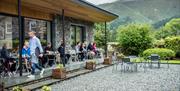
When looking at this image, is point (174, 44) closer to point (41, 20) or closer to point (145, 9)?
point (41, 20)

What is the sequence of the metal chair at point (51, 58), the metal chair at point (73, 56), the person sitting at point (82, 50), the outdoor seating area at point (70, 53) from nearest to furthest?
the outdoor seating area at point (70, 53) < the metal chair at point (51, 58) < the metal chair at point (73, 56) < the person sitting at point (82, 50)

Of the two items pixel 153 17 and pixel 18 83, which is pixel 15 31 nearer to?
pixel 18 83

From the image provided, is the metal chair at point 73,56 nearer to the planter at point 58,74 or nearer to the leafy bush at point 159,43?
the planter at point 58,74

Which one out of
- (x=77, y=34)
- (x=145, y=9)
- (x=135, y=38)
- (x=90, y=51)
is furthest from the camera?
(x=145, y=9)

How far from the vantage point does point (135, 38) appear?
24.3 meters

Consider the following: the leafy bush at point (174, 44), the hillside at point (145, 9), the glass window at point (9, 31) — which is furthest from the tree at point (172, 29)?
the glass window at point (9, 31)

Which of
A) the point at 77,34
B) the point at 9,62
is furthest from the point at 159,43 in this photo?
the point at 9,62

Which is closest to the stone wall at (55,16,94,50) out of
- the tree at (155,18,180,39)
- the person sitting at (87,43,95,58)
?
the person sitting at (87,43,95,58)

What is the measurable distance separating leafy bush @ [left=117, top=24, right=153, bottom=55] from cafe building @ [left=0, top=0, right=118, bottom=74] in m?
7.45

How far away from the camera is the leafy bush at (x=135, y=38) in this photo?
79.8 feet

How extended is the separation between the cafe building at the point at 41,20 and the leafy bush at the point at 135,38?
745 cm

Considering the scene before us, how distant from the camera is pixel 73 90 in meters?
8.04

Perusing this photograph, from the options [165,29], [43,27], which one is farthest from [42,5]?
[165,29]

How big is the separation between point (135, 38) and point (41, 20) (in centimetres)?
1188
